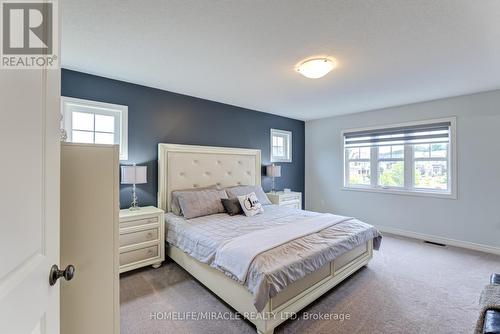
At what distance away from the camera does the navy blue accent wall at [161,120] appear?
290 centimetres

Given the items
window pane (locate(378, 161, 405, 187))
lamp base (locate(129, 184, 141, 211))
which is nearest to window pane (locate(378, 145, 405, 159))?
window pane (locate(378, 161, 405, 187))

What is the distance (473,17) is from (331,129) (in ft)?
11.3

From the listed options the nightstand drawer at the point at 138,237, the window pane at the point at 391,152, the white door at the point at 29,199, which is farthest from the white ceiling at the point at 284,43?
the nightstand drawer at the point at 138,237

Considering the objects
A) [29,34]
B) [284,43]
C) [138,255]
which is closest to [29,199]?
[29,34]

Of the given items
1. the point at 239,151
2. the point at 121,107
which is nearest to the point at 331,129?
the point at 239,151

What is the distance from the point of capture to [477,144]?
343cm

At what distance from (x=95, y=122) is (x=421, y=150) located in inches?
197

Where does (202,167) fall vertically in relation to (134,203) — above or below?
above

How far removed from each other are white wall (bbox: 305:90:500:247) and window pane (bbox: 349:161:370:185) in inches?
8.4

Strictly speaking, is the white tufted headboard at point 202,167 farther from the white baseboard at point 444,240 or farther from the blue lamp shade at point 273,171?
the white baseboard at point 444,240

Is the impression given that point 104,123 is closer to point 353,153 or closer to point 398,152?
point 353,153

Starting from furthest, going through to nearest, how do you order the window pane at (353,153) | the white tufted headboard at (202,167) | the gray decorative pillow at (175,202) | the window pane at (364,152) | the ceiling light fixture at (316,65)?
the window pane at (353,153) → the window pane at (364,152) → the white tufted headboard at (202,167) → the gray decorative pillow at (175,202) → the ceiling light fixture at (316,65)

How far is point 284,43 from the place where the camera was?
6.82 ft

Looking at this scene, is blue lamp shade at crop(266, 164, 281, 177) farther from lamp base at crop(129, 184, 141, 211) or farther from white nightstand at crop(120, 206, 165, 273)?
lamp base at crop(129, 184, 141, 211)
